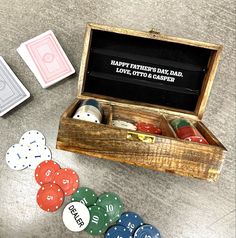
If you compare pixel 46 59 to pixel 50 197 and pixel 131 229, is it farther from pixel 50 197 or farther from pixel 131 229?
pixel 131 229

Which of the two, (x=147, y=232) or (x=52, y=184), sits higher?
(x=52, y=184)

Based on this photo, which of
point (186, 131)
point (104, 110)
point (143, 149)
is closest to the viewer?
point (143, 149)

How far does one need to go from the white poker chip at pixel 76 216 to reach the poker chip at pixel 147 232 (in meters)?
0.24

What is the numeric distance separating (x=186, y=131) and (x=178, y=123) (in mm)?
76

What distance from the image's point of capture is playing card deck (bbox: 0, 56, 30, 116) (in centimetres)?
129

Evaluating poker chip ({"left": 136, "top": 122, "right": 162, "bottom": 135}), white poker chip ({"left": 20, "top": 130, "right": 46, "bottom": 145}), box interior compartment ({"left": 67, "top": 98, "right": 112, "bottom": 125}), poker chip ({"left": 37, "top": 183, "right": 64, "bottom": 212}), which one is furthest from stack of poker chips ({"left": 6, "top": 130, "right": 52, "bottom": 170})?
poker chip ({"left": 136, "top": 122, "right": 162, "bottom": 135})

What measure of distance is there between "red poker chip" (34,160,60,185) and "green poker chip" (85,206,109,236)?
234 millimetres

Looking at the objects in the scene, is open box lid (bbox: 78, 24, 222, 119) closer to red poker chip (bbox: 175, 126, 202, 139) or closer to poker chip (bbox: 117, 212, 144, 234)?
red poker chip (bbox: 175, 126, 202, 139)

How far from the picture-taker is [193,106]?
4.07 feet

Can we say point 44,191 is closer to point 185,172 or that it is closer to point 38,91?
point 38,91

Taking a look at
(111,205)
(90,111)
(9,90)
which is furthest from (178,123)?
(9,90)

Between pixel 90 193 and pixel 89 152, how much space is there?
442 millimetres

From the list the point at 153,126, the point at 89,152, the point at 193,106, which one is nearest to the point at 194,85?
the point at 193,106

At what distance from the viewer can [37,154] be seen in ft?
4.52
